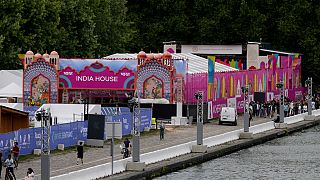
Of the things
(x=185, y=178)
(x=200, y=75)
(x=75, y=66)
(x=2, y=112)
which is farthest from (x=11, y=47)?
(x=185, y=178)

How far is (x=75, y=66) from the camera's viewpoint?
8800 centimetres

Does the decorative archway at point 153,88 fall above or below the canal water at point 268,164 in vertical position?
above

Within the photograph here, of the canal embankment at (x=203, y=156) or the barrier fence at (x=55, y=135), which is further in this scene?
the barrier fence at (x=55, y=135)

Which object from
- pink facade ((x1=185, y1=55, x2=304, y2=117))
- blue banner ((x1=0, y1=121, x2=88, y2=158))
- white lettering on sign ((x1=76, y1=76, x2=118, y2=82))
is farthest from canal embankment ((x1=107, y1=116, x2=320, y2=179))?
white lettering on sign ((x1=76, y1=76, x2=118, y2=82))

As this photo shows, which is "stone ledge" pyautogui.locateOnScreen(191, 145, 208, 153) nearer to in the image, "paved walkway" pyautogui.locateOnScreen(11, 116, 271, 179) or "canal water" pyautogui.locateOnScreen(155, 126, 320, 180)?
"canal water" pyautogui.locateOnScreen(155, 126, 320, 180)

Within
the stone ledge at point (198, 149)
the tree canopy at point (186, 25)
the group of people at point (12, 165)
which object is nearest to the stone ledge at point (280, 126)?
the stone ledge at point (198, 149)

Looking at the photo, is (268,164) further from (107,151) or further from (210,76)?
(210,76)

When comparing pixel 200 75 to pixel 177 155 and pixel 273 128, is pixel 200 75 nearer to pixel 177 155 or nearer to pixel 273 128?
pixel 273 128

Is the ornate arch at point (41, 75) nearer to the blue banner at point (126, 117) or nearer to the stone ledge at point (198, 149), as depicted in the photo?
the blue banner at point (126, 117)

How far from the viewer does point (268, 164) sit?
61.1 m

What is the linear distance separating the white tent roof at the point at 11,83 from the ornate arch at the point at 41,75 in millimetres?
782

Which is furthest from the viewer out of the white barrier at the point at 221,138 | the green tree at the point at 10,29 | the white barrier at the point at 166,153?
the green tree at the point at 10,29

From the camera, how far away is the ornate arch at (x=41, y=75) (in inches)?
3440

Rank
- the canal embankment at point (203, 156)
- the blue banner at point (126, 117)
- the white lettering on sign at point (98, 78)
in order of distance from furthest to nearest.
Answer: the white lettering on sign at point (98, 78) < the blue banner at point (126, 117) < the canal embankment at point (203, 156)
